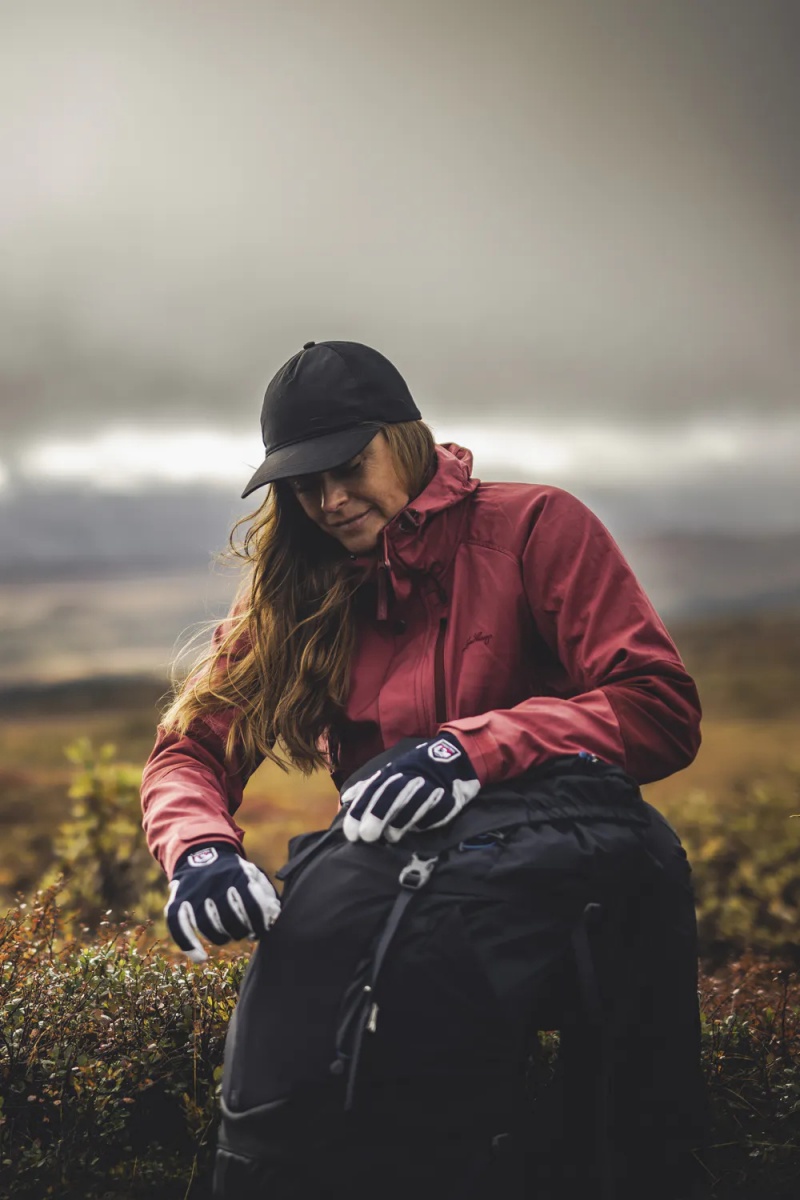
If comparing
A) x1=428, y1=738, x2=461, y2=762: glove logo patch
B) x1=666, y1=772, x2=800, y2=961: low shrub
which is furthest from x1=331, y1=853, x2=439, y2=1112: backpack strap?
x1=666, y1=772, x2=800, y2=961: low shrub

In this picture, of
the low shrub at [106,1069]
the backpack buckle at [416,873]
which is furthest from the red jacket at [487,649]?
the low shrub at [106,1069]

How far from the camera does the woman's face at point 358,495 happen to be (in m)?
2.44

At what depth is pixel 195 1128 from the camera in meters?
2.34

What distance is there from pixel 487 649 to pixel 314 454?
1.93 ft

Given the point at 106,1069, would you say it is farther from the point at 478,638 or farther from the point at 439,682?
the point at 478,638

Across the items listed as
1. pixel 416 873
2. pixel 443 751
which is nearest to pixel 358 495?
pixel 443 751

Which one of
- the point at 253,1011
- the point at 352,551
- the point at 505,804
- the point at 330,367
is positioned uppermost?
the point at 330,367

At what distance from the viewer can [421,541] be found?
2.38 meters

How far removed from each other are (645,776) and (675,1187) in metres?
0.79

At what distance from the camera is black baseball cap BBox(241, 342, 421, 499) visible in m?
2.37

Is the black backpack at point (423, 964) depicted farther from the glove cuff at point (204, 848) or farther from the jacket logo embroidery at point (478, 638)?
the jacket logo embroidery at point (478, 638)

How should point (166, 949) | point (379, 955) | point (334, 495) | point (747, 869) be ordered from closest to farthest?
point (379, 955) < point (334, 495) < point (166, 949) < point (747, 869)

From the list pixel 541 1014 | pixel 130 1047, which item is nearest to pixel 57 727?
pixel 130 1047

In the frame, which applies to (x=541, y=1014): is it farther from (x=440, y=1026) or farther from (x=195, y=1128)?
(x=195, y=1128)
